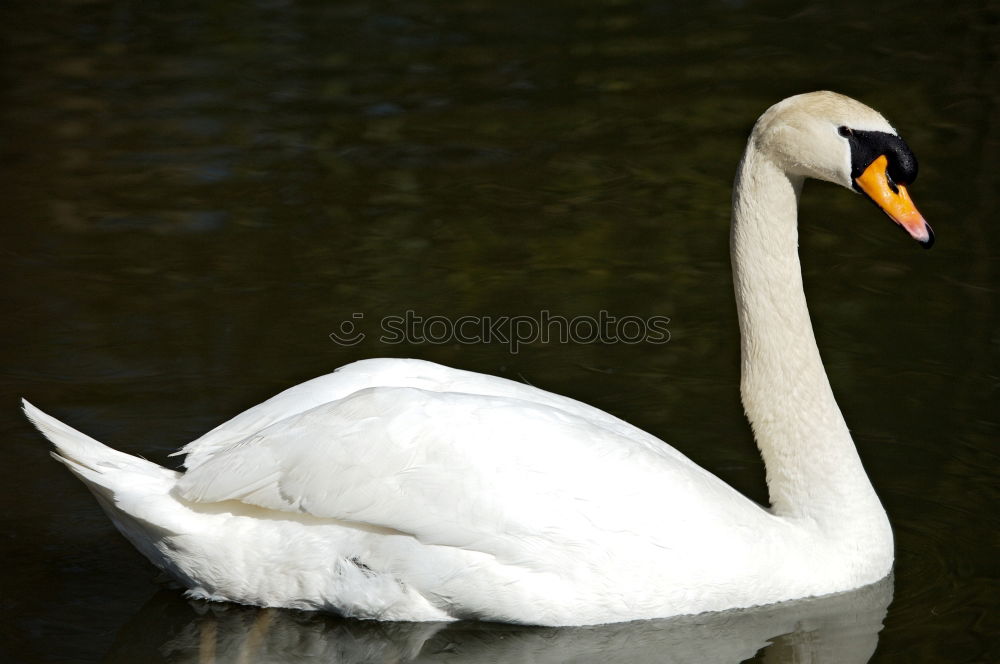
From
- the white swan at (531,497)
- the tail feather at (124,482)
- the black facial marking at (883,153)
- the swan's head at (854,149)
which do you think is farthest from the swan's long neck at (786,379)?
the tail feather at (124,482)

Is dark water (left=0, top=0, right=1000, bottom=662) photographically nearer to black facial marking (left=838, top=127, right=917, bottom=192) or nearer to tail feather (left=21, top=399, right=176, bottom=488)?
tail feather (left=21, top=399, right=176, bottom=488)

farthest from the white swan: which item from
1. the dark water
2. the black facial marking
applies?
the dark water

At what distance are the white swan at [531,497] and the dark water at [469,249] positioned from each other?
0.65 ft

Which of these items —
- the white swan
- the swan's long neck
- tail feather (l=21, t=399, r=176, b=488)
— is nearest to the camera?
the white swan

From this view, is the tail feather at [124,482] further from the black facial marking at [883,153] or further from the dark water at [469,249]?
the black facial marking at [883,153]

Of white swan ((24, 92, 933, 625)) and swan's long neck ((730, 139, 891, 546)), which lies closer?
white swan ((24, 92, 933, 625))

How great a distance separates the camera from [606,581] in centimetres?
542

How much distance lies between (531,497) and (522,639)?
568 millimetres

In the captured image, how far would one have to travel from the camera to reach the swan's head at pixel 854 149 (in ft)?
18.0

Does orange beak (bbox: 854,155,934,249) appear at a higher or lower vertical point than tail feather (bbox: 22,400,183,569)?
higher

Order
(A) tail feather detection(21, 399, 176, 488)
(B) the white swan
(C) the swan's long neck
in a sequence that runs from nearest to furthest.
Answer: (B) the white swan < (A) tail feather detection(21, 399, 176, 488) < (C) the swan's long neck

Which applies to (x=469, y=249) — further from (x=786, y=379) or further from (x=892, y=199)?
(x=892, y=199)

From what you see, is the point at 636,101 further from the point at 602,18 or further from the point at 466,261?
the point at 466,261

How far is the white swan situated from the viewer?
213 inches
